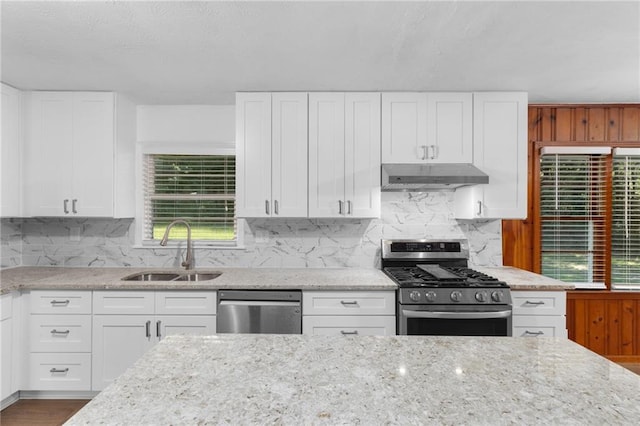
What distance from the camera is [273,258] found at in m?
3.56

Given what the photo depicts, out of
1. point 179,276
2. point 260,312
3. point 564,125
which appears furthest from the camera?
point 564,125

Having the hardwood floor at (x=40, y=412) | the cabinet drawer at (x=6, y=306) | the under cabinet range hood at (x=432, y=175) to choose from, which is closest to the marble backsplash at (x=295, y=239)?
the under cabinet range hood at (x=432, y=175)

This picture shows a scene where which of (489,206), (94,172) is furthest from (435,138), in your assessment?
(94,172)

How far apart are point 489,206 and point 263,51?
2109 mm

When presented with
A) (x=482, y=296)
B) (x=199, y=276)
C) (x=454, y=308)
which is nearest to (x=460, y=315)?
(x=454, y=308)

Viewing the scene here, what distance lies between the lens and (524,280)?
116 inches

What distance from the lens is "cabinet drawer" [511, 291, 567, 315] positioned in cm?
283

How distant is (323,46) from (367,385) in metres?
1.94

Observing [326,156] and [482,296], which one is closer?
[482,296]

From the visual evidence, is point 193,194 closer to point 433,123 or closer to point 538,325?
point 433,123

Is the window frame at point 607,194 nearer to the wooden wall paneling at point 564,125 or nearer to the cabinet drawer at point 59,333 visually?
the wooden wall paneling at point 564,125

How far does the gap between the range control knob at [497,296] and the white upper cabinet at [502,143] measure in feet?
2.47

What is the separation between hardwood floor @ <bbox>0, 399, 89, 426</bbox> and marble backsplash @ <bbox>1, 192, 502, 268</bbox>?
1161 mm

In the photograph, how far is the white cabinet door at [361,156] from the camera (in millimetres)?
3201
